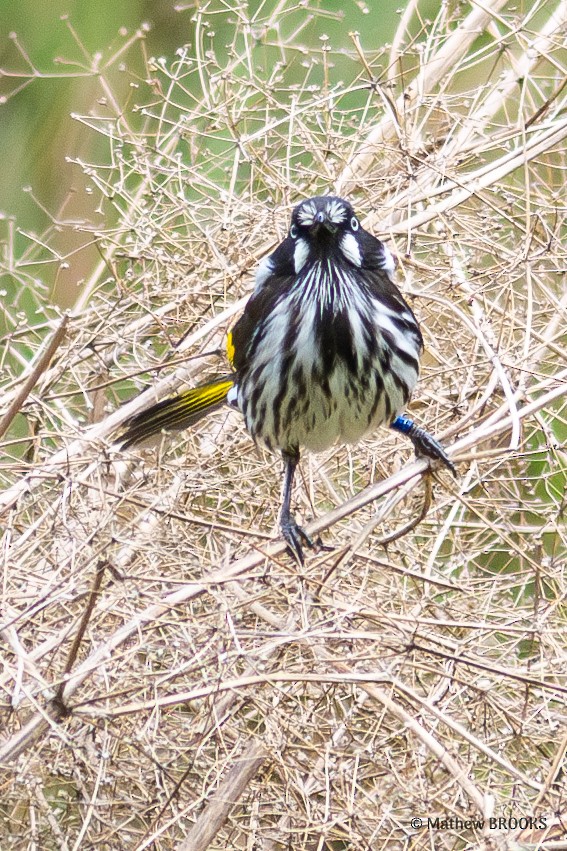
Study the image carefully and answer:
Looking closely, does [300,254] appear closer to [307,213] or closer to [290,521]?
[307,213]

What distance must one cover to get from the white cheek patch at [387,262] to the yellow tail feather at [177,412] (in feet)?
1.97

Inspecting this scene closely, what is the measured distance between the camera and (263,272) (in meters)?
3.47

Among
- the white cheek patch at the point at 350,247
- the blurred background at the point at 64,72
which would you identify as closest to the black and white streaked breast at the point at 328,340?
the white cheek patch at the point at 350,247

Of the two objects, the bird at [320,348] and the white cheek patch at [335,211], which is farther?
the bird at [320,348]

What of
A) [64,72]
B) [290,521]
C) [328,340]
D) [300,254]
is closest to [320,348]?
[328,340]

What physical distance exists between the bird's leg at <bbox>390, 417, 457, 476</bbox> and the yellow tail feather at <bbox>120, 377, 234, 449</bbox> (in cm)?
53

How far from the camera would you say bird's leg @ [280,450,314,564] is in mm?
2955

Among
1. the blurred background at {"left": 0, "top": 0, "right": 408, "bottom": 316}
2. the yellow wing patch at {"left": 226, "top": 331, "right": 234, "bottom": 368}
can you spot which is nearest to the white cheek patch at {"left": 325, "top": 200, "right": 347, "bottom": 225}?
the yellow wing patch at {"left": 226, "top": 331, "right": 234, "bottom": 368}

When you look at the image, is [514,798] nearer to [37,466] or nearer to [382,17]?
[37,466]

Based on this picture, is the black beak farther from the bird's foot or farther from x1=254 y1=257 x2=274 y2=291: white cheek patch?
the bird's foot

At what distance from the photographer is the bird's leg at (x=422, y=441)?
3.02 m

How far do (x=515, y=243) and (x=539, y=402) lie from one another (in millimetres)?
841

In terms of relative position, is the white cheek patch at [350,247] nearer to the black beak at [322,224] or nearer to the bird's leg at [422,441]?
the black beak at [322,224]

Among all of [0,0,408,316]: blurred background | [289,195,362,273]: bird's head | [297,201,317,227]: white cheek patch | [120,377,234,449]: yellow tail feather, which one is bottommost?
[120,377,234,449]: yellow tail feather
